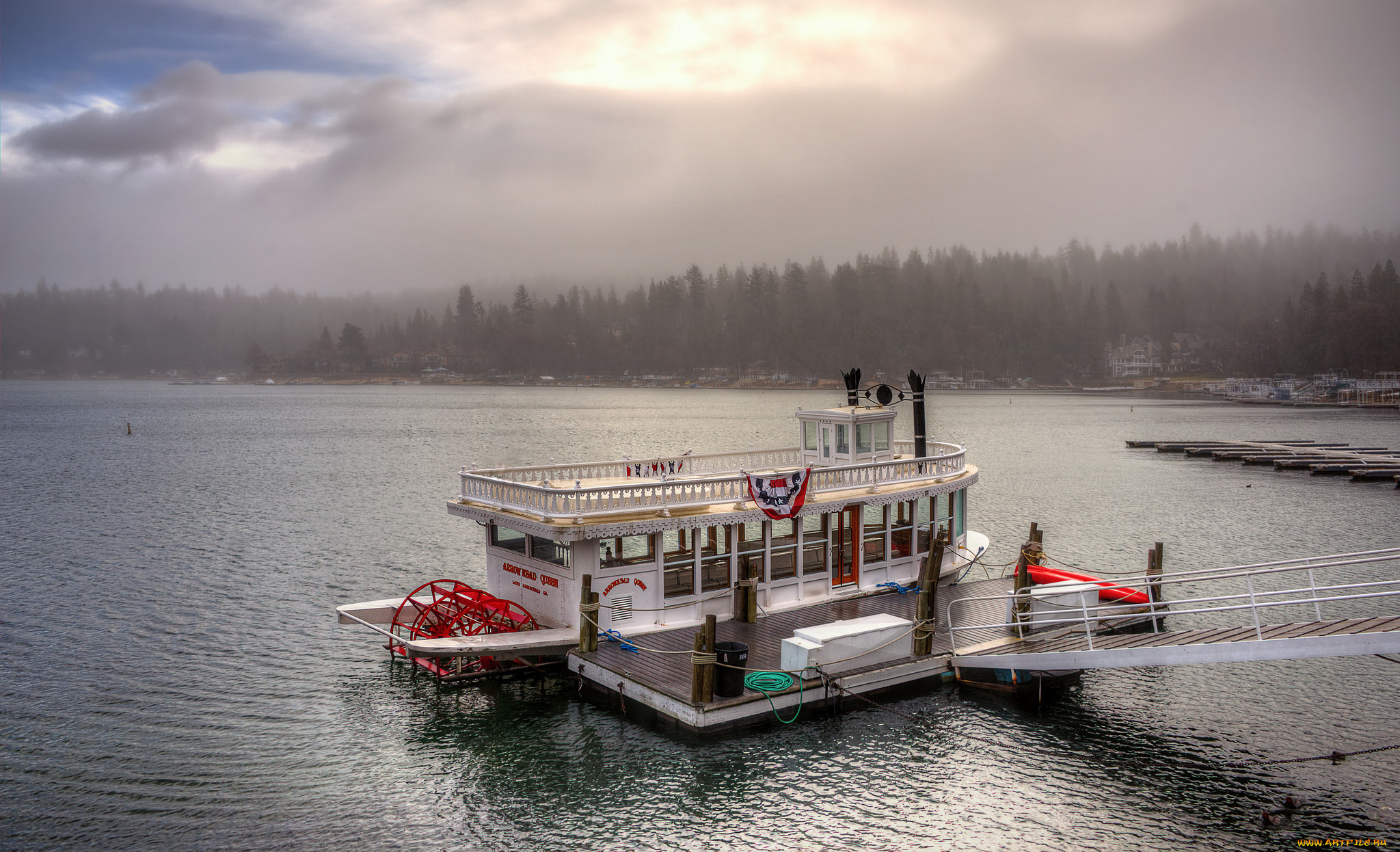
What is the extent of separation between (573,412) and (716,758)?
13890 centimetres

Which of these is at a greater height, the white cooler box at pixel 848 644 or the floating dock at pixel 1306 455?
the white cooler box at pixel 848 644

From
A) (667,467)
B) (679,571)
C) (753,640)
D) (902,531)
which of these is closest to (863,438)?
(902,531)

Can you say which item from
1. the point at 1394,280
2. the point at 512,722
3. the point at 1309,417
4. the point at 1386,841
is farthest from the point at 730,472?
the point at 1394,280

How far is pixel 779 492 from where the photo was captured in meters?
19.8

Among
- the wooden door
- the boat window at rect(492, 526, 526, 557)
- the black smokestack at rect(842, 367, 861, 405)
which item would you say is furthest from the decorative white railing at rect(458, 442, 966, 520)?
the black smokestack at rect(842, 367, 861, 405)

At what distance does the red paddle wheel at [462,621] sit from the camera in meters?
19.5

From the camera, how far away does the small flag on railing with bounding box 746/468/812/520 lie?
19.7 m

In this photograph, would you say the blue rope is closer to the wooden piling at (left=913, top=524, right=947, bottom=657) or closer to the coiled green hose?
the coiled green hose

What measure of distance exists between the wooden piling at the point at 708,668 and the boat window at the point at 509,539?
615 centimetres

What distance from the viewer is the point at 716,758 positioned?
15.8 m

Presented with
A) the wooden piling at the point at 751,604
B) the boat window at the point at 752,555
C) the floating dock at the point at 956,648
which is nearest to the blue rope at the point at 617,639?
the floating dock at the point at 956,648

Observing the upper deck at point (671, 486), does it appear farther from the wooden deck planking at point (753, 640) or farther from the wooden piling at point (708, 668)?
the wooden piling at point (708, 668)

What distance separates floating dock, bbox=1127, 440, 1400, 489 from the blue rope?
60.7 meters

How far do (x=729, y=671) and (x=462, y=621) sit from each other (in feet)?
22.8
